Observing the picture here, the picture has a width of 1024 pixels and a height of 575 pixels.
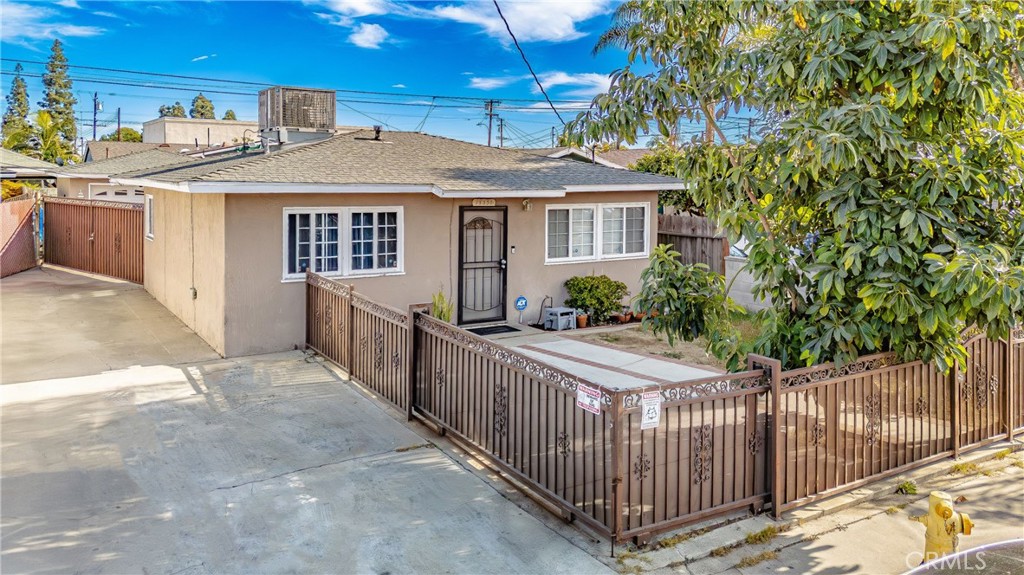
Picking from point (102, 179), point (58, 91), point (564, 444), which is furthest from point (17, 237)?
point (58, 91)

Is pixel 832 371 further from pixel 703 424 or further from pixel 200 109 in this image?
pixel 200 109

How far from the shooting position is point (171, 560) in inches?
185

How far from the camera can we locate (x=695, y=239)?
1752 centimetres

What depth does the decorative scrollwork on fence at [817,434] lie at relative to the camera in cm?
565

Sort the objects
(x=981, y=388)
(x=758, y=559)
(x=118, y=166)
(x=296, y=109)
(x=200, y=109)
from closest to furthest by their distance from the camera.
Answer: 1. (x=758, y=559)
2. (x=981, y=388)
3. (x=296, y=109)
4. (x=118, y=166)
5. (x=200, y=109)

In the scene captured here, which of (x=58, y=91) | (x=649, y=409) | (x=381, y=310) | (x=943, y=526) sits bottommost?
(x=943, y=526)

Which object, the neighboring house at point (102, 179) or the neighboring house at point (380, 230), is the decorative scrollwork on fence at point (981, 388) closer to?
the neighboring house at point (380, 230)

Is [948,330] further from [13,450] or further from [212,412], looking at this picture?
[13,450]

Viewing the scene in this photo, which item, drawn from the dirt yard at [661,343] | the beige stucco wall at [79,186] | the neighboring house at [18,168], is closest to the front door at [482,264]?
the dirt yard at [661,343]

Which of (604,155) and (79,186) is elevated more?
(604,155)

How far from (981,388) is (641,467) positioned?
419cm

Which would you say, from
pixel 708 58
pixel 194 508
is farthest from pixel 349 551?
pixel 708 58

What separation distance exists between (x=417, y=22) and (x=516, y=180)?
10540 millimetres

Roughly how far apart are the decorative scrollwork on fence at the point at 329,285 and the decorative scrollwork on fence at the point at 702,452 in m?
5.22
